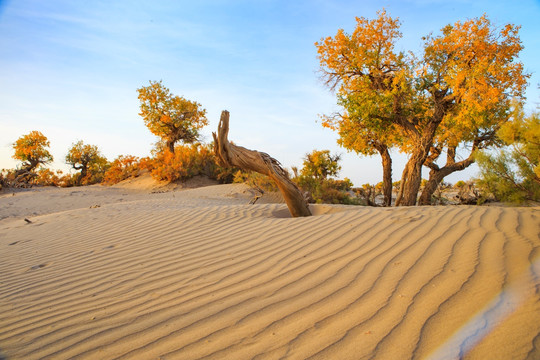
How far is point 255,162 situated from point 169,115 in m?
14.7

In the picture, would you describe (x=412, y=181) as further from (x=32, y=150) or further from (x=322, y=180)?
(x=32, y=150)

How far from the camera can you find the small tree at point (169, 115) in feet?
61.7

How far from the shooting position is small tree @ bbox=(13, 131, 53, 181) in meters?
18.8

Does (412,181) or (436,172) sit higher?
(436,172)

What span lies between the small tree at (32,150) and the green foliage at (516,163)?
21195 millimetres

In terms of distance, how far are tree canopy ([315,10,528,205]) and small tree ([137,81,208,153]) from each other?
10.6 m

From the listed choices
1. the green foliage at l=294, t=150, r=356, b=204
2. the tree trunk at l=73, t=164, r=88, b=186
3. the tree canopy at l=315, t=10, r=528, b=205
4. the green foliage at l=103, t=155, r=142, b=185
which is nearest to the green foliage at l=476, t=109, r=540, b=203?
the tree canopy at l=315, t=10, r=528, b=205

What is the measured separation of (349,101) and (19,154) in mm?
18740

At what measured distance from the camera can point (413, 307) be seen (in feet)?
6.79

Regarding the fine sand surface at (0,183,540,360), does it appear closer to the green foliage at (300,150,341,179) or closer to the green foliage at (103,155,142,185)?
the green foliage at (300,150,341,179)

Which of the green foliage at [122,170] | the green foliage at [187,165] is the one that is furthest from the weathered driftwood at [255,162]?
the green foliage at [122,170]

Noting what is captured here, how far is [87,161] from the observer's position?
69.8ft

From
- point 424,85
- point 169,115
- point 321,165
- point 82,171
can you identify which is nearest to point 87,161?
point 82,171

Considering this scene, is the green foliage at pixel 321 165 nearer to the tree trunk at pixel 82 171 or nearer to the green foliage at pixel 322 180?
the green foliage at pixel 322 180
